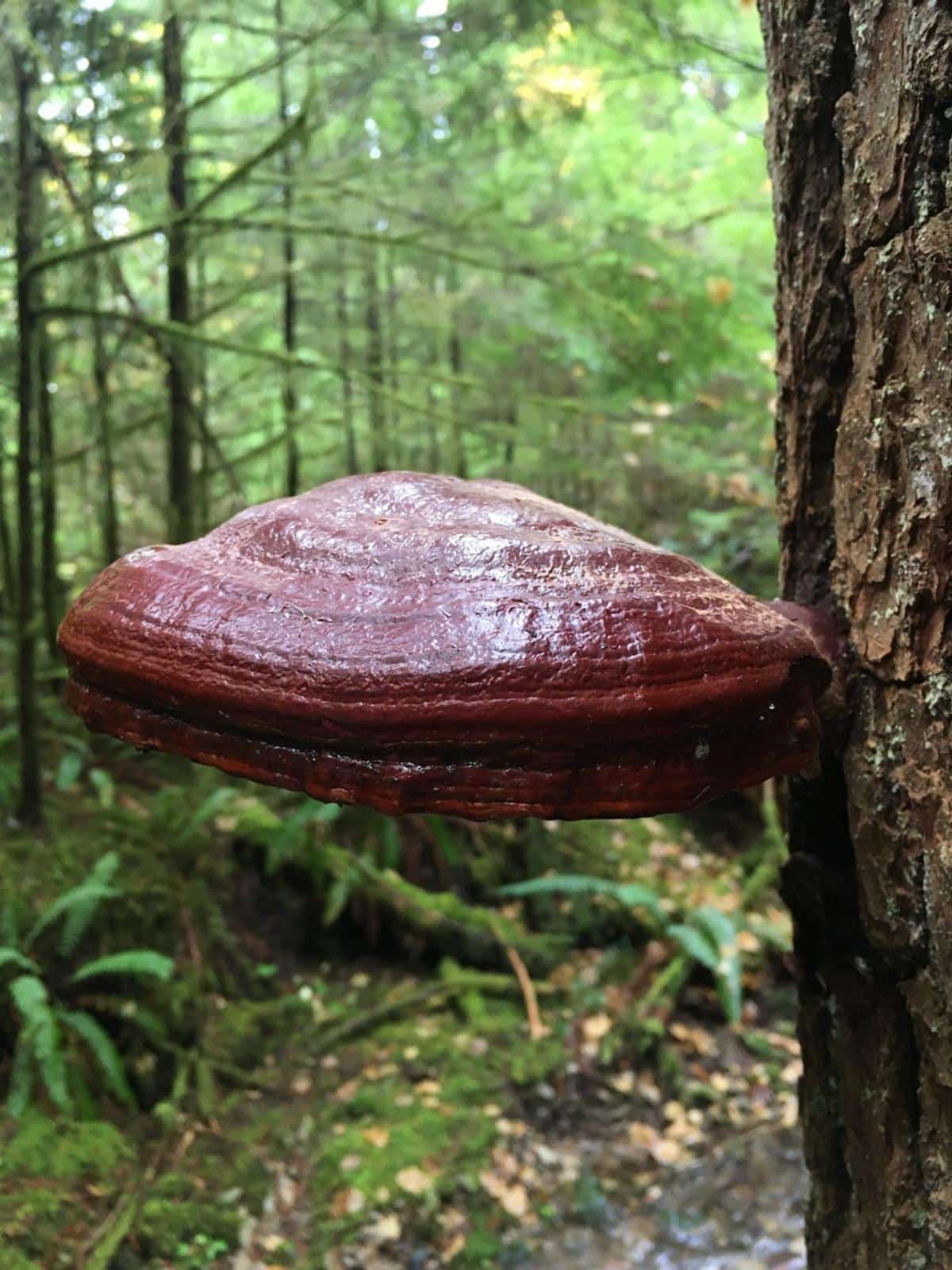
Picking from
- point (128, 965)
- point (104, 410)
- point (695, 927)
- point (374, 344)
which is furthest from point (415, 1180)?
point (374, 344)

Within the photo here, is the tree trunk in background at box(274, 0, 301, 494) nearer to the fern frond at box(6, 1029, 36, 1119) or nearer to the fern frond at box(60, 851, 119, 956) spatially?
the fern frond at box(60, 851, 119, 956)

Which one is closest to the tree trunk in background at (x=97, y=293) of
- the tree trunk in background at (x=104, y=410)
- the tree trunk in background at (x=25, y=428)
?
the tree trunk in background at (x=104, y=410)

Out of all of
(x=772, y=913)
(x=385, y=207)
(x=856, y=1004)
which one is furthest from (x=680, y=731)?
(x=772, y=913)

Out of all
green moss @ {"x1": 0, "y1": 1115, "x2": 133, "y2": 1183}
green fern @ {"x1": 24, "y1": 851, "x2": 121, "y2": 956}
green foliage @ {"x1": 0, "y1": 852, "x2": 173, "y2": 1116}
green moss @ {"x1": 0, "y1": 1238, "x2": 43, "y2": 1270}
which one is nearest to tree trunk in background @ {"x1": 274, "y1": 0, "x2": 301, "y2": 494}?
green fern @ {"x1": 24, "y1": 851, "x2": 121, "y2": 956}

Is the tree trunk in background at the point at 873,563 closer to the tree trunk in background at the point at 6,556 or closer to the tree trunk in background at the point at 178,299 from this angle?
the tree trunk in background at the point at 178,299

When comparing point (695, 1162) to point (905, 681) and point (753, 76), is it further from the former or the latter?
point (753, 76)

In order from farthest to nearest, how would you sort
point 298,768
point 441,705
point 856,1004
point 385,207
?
point 385,207, point 856,1004, point 298,768, point 441,705
